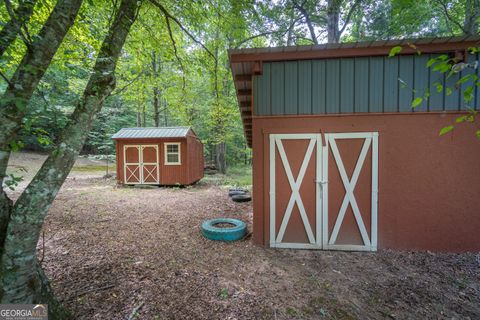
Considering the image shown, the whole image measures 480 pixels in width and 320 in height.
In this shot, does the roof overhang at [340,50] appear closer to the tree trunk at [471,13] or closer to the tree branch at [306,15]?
the tree trunk at [471,13]

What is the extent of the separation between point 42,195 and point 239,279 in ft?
7.95

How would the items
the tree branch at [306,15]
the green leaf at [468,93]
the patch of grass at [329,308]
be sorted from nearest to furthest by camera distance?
the green leaf at [468,93]
the patch of grass at [329,308]
the tree branch at [306,15]

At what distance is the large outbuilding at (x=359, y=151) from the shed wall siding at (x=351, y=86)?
0.05 ft

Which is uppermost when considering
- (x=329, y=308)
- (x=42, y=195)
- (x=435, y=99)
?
(x=435, y=99)

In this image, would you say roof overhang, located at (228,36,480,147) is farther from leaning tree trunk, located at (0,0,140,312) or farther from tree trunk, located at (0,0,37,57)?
tree trunk, located at (0,0,37,57)

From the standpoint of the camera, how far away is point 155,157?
11133mm

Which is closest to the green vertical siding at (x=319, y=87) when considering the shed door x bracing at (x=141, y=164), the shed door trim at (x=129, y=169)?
the shed door x bracing at (x=141, y=164)

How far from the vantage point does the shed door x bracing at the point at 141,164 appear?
1112 cm

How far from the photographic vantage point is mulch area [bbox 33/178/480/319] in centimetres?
254

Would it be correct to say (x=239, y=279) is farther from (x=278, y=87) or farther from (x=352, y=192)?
(x=278, y=87)

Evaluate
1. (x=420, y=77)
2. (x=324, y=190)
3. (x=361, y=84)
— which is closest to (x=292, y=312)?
(x=324, y=190)

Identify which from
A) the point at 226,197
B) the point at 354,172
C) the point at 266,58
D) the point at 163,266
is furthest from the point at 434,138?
the point at 226,197

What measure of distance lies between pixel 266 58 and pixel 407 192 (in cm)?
330

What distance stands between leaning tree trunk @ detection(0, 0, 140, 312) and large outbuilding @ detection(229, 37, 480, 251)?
7.22 ft
